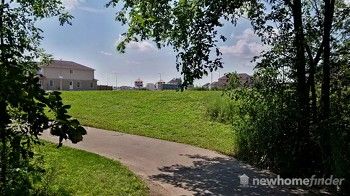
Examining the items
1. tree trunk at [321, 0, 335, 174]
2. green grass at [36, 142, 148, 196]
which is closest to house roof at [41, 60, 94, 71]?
green grass at [36, 142, 148, 196]

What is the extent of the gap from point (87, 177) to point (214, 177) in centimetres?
299

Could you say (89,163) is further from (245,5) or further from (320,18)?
(320,18)

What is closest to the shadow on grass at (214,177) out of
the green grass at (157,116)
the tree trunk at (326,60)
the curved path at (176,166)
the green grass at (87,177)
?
the curved path at (176,166)

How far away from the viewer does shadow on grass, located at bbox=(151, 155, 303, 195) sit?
870 centimetres

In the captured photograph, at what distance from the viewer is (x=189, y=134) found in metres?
15.8

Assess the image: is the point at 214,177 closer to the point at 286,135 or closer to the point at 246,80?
the point at 286,135

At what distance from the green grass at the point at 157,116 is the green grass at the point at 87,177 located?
4375mm

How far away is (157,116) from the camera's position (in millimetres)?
19672

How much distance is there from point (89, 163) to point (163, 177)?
6.92 ft

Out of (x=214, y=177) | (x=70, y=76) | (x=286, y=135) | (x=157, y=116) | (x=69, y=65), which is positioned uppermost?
(x=69, y=65)

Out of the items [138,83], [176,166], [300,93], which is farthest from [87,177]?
[138,83]

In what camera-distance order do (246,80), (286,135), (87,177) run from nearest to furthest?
(87,177)
(286,135)
(246,80)

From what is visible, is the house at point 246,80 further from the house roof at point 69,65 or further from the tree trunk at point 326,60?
the house roof at point 69,65

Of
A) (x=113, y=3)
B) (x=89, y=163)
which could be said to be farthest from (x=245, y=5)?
(x=89, y=163)
